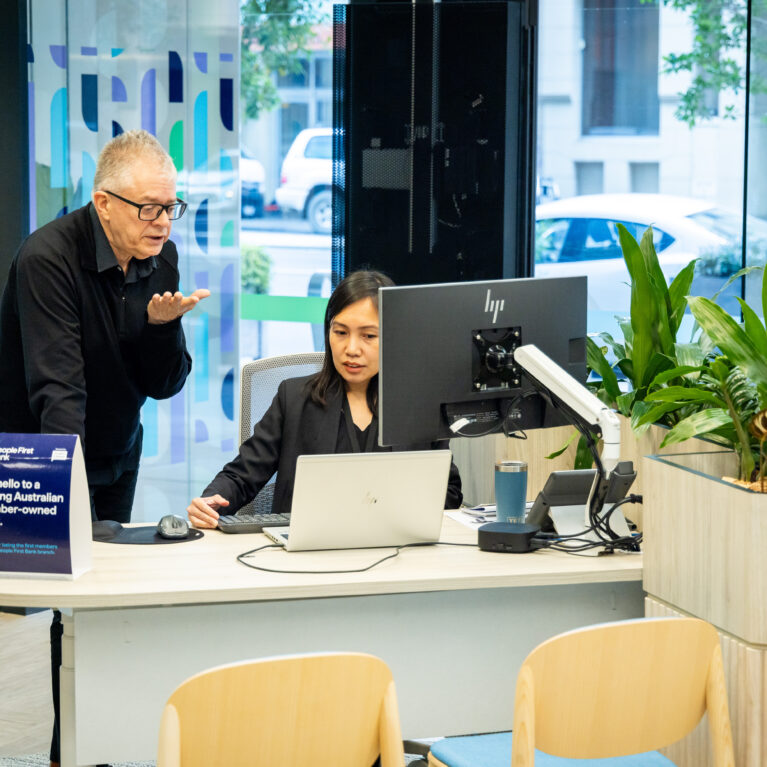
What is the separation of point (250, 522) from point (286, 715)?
93 cm

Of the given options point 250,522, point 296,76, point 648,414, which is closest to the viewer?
point 648,414

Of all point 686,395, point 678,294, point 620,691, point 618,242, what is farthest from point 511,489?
point 618,242

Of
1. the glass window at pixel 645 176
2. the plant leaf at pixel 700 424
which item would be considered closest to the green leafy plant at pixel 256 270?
the glass window at pixel 645 176

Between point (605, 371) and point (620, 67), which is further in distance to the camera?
point (620, 67)

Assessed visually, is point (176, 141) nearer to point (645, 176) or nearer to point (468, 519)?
point (645, 176)

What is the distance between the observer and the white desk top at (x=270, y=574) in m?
2.06

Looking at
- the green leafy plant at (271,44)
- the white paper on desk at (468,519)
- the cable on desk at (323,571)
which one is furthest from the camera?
the green leafy plant at (271,44)

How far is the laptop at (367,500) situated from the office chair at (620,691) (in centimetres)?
62

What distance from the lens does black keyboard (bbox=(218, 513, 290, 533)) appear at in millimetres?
2482

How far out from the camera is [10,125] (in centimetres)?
403

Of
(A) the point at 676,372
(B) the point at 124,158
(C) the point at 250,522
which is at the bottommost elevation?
(C) the point at 250,522

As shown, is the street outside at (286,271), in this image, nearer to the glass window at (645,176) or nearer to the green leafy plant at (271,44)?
the green leafy plant at (271,44)

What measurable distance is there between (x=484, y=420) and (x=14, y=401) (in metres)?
Answer: 1.20

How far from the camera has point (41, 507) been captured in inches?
82.6
